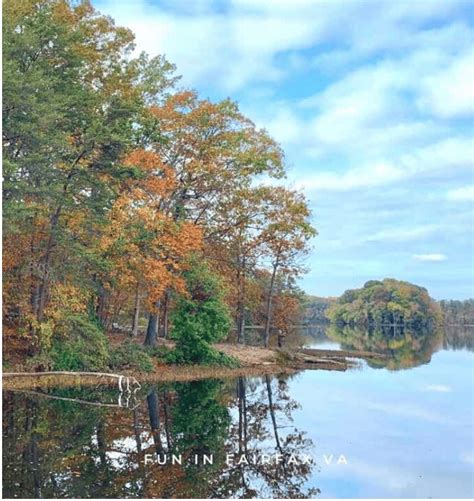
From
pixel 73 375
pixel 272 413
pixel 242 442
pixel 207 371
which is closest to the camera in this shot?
pixel 242 442

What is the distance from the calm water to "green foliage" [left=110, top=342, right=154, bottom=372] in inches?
32.9

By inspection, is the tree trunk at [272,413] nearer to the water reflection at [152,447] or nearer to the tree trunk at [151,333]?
the water reflection at [152,447]

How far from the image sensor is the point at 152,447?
452 centimetres

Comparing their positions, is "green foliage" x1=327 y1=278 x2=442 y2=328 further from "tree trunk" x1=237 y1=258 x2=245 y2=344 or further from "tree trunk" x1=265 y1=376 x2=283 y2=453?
"tree trunk" x1=265 y1=376 x2=283 y2=453

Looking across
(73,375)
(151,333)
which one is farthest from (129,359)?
(151,333)

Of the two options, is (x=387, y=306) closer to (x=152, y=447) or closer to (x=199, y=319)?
(x=199, y=319)

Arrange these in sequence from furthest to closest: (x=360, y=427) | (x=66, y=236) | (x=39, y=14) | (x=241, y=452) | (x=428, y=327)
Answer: (x=428, y=327) < (x=66, y=236) < (x=39, y=14) < (x=360, y=427) < (x=241, y=452)

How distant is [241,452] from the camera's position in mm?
4488

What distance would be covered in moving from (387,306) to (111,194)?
2177cm

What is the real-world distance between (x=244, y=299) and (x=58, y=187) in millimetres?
6466

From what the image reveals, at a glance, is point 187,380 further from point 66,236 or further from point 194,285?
point 66,236

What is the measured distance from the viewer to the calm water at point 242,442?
364 cm

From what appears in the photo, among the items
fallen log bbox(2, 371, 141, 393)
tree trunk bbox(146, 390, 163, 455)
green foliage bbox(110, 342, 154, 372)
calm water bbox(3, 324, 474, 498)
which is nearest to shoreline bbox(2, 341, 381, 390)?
fallen log bbox(2, 371, 141, 393)

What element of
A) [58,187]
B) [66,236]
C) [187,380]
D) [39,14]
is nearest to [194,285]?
[187,380]
